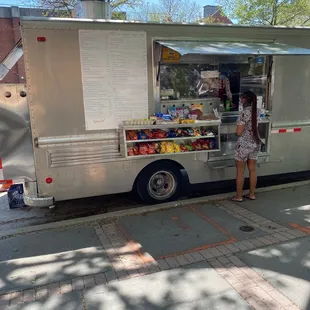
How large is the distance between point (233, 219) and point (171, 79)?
224 cm

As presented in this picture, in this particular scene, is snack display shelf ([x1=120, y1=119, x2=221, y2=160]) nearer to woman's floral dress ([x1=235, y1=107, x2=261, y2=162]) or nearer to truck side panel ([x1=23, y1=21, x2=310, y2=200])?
truck side panel ([x1=23, y1=21, x2=310, y2=200])

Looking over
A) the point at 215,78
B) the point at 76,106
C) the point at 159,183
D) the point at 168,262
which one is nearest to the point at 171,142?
the point at 159,183

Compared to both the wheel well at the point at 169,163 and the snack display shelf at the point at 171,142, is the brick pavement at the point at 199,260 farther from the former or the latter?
the snack display shelf at the point at 171,142

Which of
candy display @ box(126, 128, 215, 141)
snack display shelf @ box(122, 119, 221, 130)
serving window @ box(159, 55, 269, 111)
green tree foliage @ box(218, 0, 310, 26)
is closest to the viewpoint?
snack display shelf @ box(122, 119, 221, 130)

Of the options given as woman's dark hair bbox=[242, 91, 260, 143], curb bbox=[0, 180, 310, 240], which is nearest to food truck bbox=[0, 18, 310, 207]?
curb bbox=[0, 180, 310, 240]

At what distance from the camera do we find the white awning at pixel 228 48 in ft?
13.8

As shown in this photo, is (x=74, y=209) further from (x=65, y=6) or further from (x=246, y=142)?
(x=65, y=6)

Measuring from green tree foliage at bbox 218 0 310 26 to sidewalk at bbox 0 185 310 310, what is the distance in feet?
36.5

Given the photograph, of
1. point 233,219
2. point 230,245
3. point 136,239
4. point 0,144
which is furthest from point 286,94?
point 0,144

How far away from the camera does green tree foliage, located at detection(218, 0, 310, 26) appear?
1306 centimetres

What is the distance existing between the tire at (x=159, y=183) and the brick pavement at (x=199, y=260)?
0.83m

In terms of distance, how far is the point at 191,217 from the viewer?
4.59 metres

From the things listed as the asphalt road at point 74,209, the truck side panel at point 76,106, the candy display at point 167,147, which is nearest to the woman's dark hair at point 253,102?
the candy display at point 167,147

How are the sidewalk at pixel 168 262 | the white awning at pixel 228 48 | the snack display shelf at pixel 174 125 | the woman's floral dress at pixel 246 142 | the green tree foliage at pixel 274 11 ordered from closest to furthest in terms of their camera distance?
the sidewalk at pixel 168 262
the white awning at pixel 228 48
the snack display shelf at pixel 174 125
the woman's floral dress at pixel 246 142
the green tree foliage at pixel 274 11
